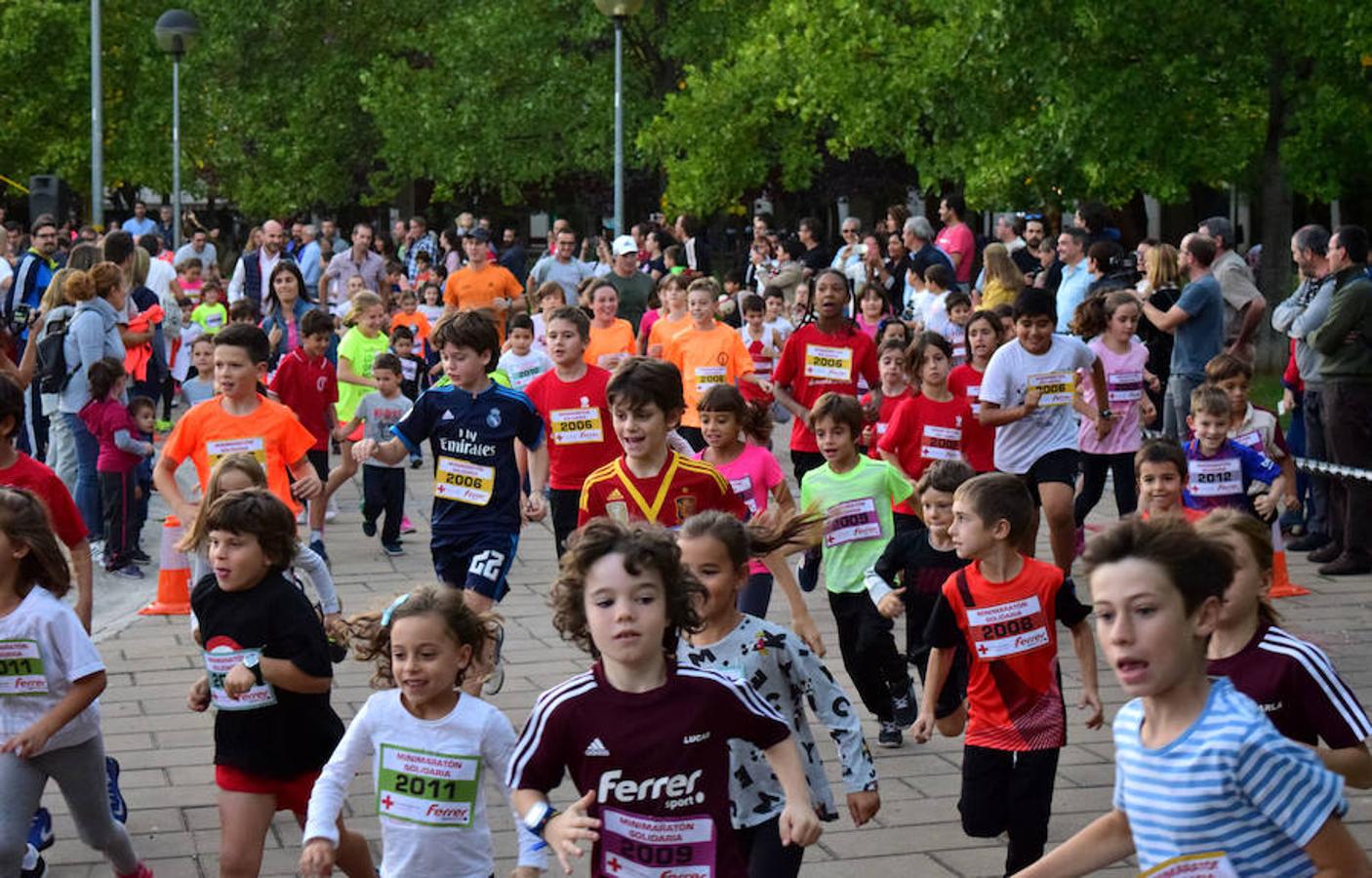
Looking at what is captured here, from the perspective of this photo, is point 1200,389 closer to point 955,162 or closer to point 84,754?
point 84,754

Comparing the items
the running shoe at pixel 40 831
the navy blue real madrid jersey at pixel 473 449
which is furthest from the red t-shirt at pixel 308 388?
the running shoe at pixel 40 831

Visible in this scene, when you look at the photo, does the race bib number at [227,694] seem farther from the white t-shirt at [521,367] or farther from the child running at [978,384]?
the white t-shirt at [521,367]

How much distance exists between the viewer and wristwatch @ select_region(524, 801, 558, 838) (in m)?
4.68

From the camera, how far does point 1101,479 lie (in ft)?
42.6

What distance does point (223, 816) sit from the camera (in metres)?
6.21

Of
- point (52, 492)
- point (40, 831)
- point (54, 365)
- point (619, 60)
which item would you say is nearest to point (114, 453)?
point (54, 365)

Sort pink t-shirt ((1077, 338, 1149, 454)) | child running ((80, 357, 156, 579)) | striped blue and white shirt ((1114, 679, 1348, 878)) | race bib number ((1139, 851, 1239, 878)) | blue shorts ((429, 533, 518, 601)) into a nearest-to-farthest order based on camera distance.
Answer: striped blue and white shirt ((1114, 679, 1348, 878))
race bib number ((1139, 851, 1239, 878))
blue shorts ((429, 533, 518, 601))
pink t-shirt ((1077, 338, 1149, 454))
child running ((80, 357, 156, 579))

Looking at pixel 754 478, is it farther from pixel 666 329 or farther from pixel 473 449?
pixel 666 329

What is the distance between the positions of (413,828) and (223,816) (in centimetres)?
104

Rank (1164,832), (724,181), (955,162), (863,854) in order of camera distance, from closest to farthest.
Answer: (1164,832) < (863,854) < (955,162) < (724,181)

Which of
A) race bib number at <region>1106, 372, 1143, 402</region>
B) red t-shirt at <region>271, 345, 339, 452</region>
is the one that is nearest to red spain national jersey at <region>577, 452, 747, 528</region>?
race bib number at <region>1106, 372, 1143, 402</region>

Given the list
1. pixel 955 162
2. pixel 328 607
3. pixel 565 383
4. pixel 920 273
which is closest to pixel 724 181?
pixel 955 162

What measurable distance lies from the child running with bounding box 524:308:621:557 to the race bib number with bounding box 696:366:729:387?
297 cm

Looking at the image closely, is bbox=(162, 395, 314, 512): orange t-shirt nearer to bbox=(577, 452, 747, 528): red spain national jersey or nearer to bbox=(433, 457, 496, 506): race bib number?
bbox=(433, 457, 496, 506): race bib number
